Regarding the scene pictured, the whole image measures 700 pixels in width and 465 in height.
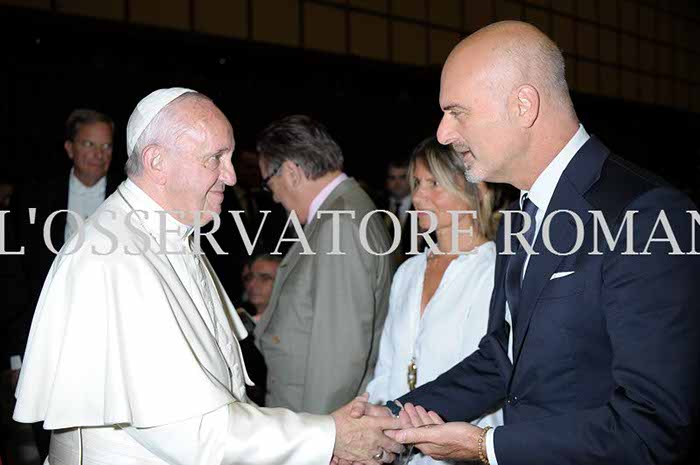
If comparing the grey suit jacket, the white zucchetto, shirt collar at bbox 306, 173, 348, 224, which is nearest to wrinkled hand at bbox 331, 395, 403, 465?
the grey suit jacket

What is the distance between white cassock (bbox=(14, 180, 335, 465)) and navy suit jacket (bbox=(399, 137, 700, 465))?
0.57m

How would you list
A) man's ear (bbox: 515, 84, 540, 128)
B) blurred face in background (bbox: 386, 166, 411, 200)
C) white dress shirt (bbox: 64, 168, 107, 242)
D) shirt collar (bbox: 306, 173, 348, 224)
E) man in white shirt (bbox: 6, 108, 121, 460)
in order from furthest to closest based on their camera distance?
blurred face in background (bbox: 386, 166, 411, 200), white dress shirt (bbox: 64, 168, 107, 242), man in white shirt (bbox: 6, 108, 121, 460), shirt collar (bbox: 306, 173, 348, 224), man's ear (bbox: 515, 84, 540, 128)

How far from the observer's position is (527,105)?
1.87 meters

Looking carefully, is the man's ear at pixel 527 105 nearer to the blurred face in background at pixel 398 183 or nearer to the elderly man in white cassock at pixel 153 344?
the elderly man in white cassock at pixel 153 344

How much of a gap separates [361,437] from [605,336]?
2.50 ft

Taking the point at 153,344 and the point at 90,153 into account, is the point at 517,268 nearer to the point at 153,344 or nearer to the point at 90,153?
A: the point at 153,344

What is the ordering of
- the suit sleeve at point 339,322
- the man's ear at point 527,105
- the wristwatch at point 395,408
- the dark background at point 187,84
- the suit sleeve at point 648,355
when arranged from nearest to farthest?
1. the suit sleeve at point 648,355
2. the man's ear at point 527,105
3. the wristwatch at point 395,408
4. the suit sleeve at point 339,322
5. the dark background at point 187,84

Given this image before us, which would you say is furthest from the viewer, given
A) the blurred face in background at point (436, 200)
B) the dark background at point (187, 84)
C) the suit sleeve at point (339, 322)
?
the dark background at point (187, 84)

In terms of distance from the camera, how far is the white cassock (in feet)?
5.80

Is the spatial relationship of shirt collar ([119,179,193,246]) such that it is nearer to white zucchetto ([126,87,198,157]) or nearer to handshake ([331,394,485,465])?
white zucchetto ([126,87,198,157])

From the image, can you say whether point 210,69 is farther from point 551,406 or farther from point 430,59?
point 551,406

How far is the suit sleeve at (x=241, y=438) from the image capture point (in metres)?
1.78

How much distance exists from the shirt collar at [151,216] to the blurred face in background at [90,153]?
6.72 ft

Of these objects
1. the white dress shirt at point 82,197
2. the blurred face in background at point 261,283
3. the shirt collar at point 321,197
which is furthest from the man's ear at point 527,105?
the white dress shirt at point 82,197
